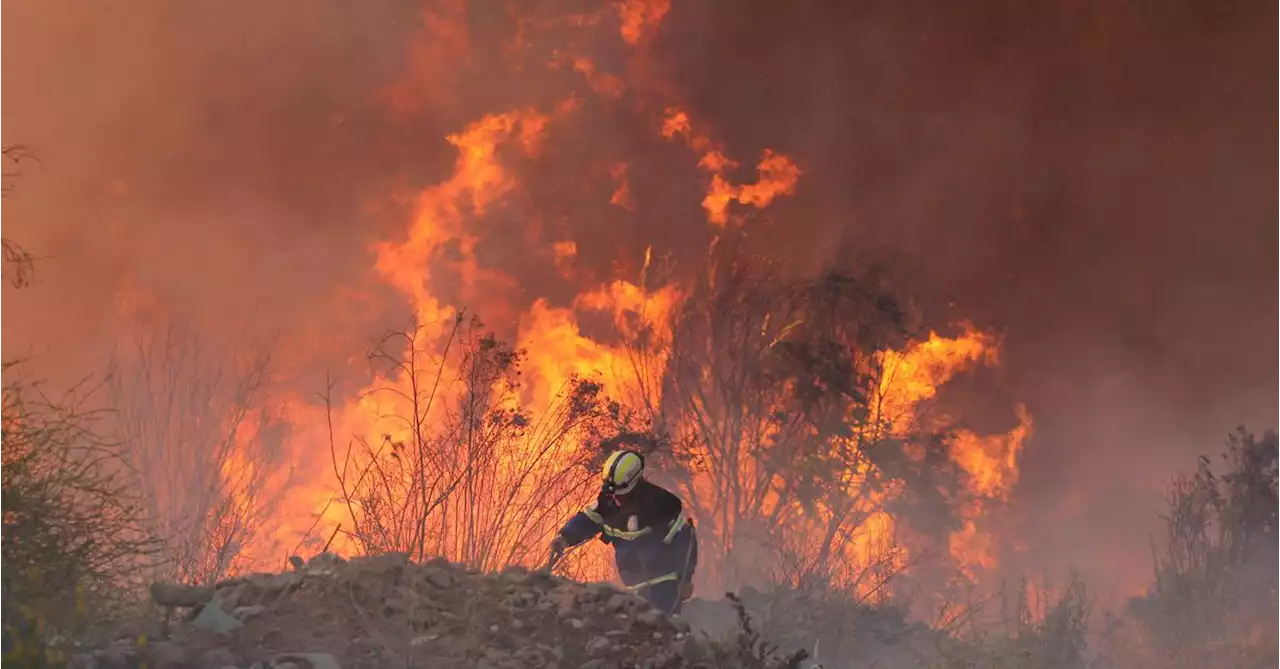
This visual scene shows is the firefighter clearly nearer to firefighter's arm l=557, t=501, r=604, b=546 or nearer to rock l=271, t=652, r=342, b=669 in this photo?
firefighter's arm l=557, t=501, r=604, b=546

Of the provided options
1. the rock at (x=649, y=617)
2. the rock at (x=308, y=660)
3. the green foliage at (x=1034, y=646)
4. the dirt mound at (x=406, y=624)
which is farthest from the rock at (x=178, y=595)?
the green foliage at (x=1034, y=646)

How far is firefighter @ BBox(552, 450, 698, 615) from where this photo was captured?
375 inches

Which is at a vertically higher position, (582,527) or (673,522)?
(673,522)

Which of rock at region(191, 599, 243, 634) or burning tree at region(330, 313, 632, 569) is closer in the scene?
rock at region(191, 599, 243, 634)

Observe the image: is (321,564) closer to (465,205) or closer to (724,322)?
(724,322)

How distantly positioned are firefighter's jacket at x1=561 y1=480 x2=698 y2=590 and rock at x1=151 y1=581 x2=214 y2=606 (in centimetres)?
333

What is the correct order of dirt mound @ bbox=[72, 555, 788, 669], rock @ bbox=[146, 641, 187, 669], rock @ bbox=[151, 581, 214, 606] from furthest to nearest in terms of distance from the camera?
rock @ bbox=[151, 581, 214, 606] → dirt mound @ bbox=[72, 555, 788, 669] → rock @ bbox=[146, 641, 187, 669]

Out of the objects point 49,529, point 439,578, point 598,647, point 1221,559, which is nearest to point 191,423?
point 439,578

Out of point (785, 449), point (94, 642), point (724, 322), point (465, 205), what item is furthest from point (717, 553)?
point (94, 642)

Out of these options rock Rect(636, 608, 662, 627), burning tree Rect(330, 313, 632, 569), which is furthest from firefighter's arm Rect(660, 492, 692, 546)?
rock Rect(636, 608, 662, 627)

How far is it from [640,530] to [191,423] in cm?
1305

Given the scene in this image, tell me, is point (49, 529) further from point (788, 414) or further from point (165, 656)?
point (788, 414)

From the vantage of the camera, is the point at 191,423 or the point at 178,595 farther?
the point at 191,423

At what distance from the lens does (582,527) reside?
9.48m
